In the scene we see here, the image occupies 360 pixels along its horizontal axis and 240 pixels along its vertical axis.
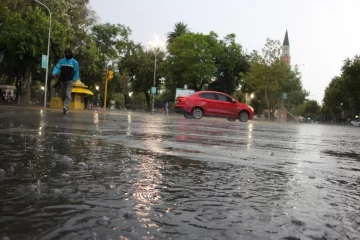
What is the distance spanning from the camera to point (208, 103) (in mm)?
19922

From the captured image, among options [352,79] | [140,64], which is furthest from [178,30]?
[352,79]

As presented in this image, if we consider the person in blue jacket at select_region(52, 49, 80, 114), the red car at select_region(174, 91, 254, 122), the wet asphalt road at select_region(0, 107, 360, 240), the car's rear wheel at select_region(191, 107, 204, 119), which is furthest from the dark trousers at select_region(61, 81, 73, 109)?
the car's rear wheel at select_region(191, 107, 204, 119)

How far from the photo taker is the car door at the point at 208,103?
19906mm

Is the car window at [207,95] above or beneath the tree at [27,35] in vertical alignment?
beneath

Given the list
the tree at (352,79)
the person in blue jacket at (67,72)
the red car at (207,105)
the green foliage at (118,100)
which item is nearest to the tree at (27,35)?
the red car at (207,105)

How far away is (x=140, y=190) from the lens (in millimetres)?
2211

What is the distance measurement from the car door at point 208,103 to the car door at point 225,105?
0.31 metres

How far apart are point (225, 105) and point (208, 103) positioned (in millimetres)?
1003

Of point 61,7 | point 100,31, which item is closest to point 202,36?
point 100,31

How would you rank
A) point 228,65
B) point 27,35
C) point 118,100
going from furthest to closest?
point 118,100 → point 228,65 → point 27,35

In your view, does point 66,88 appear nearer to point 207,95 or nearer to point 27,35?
point 207,95

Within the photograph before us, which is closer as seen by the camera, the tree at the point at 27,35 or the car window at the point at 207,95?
the car window at the point at 207,95

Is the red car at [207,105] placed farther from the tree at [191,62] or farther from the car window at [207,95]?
the tree at [191,62]

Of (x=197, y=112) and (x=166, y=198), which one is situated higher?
(x=197, y=112)
